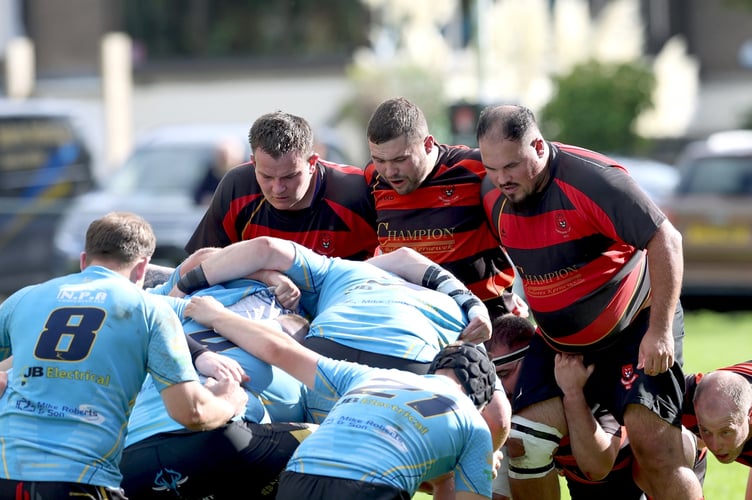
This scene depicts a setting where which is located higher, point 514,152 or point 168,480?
point 514,152

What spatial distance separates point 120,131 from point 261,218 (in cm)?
1818

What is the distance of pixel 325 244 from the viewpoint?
264 inches


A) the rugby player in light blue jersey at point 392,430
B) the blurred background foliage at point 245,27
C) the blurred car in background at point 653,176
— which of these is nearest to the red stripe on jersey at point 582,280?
the rugby player in light blue jersey at point 392,430

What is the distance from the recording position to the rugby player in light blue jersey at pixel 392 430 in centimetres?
455

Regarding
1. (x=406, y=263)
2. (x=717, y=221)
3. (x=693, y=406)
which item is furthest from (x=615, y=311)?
(x=717, y=221)

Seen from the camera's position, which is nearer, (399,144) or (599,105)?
(399,144)

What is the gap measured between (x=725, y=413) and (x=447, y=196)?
178cm

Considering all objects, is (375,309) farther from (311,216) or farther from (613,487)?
(613,487)

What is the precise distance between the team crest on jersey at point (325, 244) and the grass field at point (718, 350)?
1685 mm

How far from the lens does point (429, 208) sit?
646 centimetres

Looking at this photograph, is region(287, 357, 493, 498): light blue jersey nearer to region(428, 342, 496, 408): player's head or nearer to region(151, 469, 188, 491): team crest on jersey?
region(428, 342, 496, 408): player's head

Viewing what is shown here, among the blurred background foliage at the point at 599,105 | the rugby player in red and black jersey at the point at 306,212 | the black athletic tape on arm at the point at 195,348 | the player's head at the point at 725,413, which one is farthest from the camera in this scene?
the blurred background foliage at the point at 599,105

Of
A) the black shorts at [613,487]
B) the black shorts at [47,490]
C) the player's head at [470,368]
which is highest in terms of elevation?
the player's head at [470,368]

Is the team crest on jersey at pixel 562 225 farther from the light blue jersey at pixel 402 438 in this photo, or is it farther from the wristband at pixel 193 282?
the wristband at pixel 193 282
